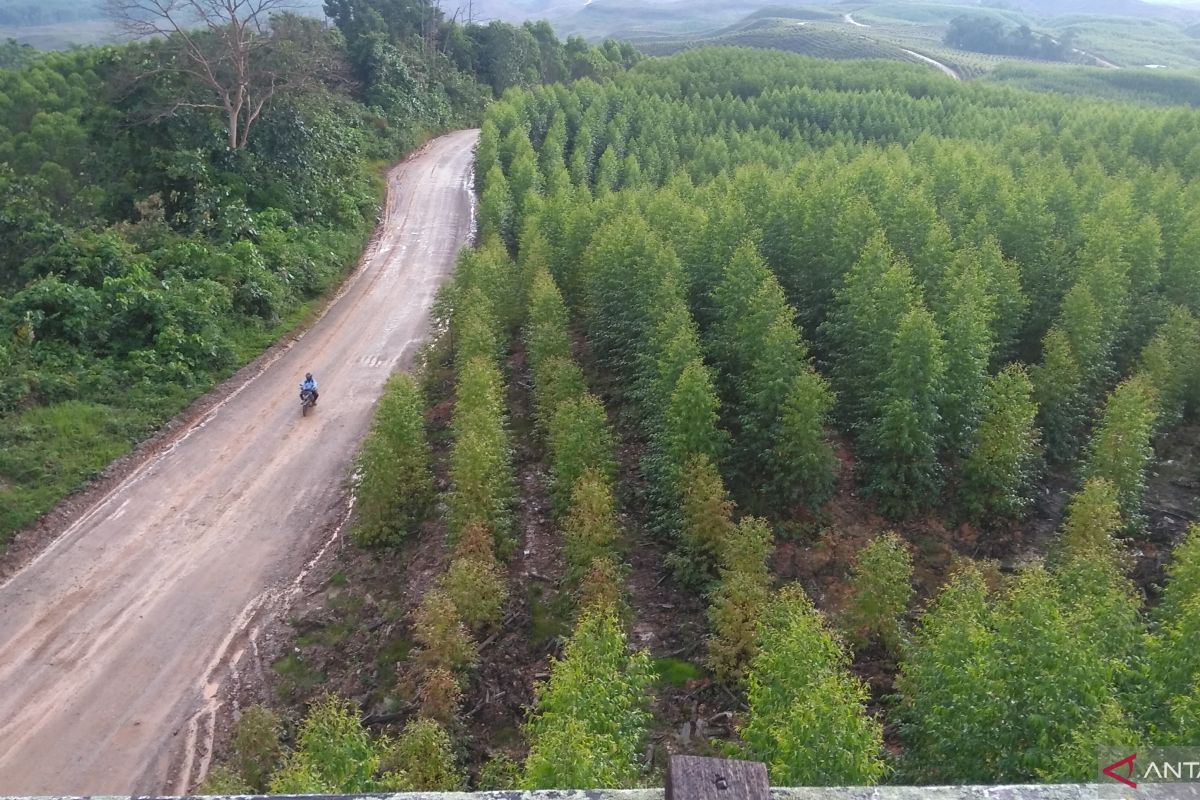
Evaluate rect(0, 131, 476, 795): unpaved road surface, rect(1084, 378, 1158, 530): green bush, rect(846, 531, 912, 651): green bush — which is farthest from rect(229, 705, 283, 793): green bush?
rect(1084, 378, 1158, 530): green bush

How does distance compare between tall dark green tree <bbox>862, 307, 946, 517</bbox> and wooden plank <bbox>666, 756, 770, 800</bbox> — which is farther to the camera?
tall dark green tree <bbox>862, 307, 946, 517</bbox>

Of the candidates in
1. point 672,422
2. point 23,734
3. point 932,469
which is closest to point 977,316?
point 932,469

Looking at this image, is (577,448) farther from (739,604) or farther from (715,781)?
(715,781)

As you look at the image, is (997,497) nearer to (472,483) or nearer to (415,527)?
(472,483)

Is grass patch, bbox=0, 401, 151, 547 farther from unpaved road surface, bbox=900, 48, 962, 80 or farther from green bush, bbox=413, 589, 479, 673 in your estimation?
unpaved road surface, bbox=900, 48, 962, 80

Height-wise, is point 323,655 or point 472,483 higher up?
point 472,483
